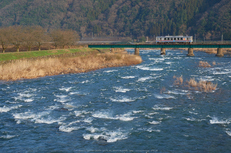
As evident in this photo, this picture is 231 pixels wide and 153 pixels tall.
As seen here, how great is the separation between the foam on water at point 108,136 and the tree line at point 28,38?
53.7 metres

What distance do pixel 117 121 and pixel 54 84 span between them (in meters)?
19.3

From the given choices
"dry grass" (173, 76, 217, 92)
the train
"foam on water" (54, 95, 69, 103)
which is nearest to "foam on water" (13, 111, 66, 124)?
"foam on water" (54, 95, 69, 103)

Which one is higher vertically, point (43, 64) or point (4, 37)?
point (4, 37)

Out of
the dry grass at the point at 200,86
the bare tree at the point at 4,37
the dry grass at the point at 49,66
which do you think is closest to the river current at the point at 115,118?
the dry grass at the point at 200,86

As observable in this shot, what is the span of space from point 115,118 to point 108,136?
3996 millimetres

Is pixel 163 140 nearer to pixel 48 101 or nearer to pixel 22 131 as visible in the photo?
pixel 22 131

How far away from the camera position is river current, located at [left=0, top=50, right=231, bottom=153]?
17.4 meters

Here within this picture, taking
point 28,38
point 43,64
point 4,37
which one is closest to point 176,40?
point 28,38

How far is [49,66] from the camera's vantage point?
52594 mm

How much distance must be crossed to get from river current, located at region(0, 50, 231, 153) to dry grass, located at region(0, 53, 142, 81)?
25.1 feet

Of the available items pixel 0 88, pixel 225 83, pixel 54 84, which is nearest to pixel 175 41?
pixel 225 83

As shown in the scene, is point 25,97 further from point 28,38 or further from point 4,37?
point 28,38

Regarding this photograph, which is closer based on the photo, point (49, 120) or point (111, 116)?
point (49, 120)

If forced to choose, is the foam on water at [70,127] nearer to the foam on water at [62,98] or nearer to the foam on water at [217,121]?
the foam on water at [62,98]
